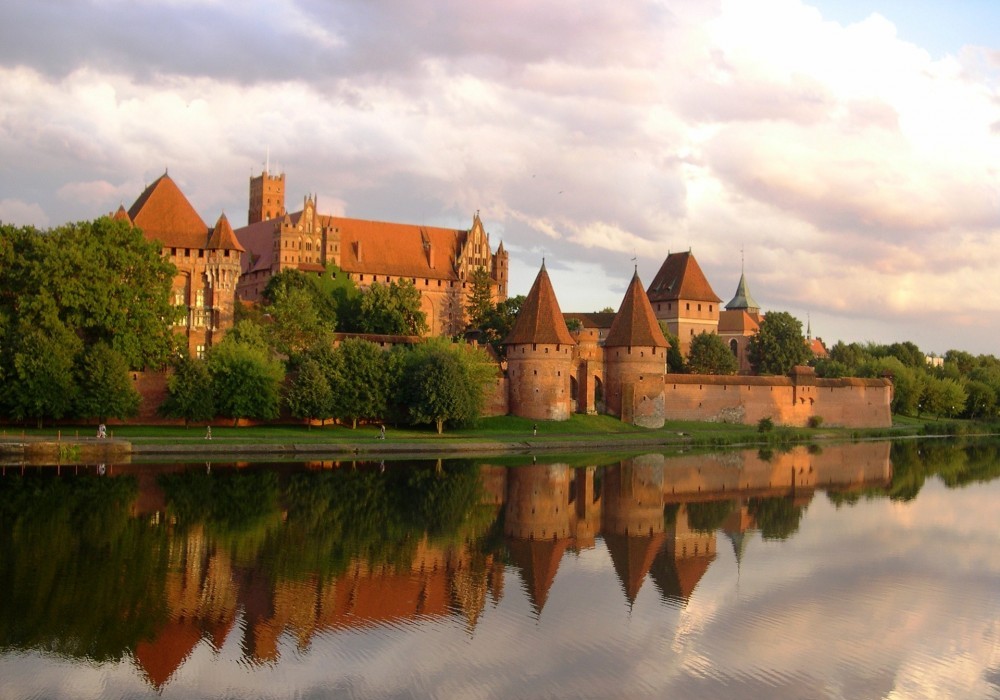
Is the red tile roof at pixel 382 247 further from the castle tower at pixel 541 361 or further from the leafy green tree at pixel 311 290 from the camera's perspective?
the castle tower at pixel 541 361

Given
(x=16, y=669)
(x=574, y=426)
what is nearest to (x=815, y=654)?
(x=16, y=669)

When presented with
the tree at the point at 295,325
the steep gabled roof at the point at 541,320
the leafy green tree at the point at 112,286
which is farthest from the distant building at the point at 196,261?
the steep gabled roof at the point at 541,320

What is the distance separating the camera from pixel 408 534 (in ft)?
73.5

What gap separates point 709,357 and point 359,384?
87.9 feet

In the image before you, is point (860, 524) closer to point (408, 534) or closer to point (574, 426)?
point (408, 534)

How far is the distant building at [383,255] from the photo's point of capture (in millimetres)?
68000

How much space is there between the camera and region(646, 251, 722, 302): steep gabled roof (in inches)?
2702

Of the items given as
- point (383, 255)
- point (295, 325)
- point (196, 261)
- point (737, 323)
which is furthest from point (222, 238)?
point (737, 323)

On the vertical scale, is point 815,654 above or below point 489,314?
below

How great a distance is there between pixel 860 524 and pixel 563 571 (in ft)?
32.1

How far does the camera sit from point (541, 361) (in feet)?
160

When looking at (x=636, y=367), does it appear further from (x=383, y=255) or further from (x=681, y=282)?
(x=383, y=255)

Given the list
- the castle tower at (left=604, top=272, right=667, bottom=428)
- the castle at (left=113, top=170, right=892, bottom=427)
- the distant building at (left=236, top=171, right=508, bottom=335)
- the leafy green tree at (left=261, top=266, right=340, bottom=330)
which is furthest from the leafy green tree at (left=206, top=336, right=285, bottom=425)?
the distant building at (left=236, top=171, right=508, bottom=335)

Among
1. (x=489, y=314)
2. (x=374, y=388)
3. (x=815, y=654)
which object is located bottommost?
(x=815, y=654)
